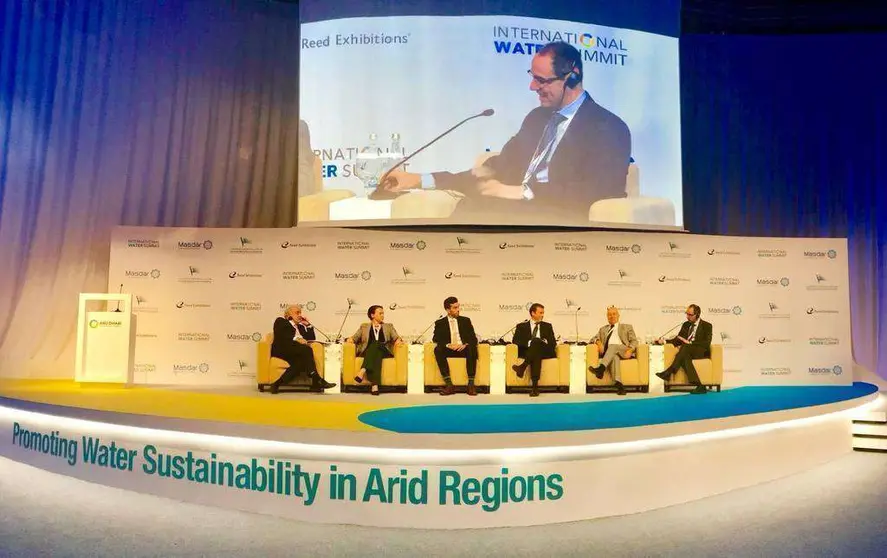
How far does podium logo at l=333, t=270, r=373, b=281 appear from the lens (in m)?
7.43

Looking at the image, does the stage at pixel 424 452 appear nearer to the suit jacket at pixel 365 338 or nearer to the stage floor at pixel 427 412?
the stage floor at pixel 427 412

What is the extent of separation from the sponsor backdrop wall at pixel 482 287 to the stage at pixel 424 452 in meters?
2.04

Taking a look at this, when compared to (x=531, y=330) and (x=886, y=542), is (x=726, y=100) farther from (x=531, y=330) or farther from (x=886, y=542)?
(x=886, y=542)

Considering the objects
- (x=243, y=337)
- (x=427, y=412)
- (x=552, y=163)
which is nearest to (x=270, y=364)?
(x=243, y=337)

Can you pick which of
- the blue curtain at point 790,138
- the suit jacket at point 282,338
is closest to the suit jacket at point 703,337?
the blue curtain at point 790,138

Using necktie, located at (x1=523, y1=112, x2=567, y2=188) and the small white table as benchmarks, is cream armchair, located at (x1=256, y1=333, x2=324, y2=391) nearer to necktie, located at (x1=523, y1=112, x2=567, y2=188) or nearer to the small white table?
the small white table

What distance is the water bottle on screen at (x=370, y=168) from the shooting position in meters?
7.29

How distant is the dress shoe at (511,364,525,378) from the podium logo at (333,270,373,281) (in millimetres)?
1915

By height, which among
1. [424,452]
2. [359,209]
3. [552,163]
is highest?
[552,163]

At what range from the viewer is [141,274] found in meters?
7.32

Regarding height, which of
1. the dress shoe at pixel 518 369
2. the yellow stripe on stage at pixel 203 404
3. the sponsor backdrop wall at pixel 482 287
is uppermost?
the sponsor backdrop wall at pixel 482 287

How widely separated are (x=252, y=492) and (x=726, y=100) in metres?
7.52

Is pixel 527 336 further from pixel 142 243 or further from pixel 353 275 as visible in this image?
pixel 142 243

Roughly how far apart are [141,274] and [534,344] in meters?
4.04
